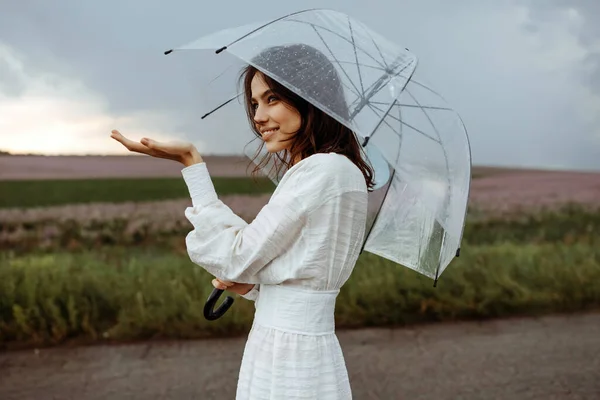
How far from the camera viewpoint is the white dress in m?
1.42

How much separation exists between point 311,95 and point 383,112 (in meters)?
0.17

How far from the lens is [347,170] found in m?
1.45

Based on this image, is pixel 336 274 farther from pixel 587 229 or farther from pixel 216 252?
pixel 587 229

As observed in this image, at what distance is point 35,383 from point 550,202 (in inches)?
123

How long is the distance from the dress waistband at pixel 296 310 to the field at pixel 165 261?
2.18 m

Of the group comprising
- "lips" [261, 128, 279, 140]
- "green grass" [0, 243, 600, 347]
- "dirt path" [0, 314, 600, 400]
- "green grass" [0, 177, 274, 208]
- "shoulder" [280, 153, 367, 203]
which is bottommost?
"dirt path" [0, 314, 600, 400]

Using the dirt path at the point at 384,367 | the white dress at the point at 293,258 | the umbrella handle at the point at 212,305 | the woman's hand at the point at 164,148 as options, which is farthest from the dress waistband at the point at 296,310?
the dirt path at the point at 384,367

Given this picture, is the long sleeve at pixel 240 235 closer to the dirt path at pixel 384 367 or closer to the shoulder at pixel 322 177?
the shoulder at pixel 322 177

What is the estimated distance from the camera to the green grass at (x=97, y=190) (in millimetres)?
4168

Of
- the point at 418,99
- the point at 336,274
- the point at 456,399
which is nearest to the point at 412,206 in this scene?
the point at 418,99

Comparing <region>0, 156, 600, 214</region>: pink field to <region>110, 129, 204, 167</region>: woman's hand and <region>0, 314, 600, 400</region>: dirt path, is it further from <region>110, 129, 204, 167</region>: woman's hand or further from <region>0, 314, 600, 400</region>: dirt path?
<region>110, 129, 204, 167</region>: woman's hand

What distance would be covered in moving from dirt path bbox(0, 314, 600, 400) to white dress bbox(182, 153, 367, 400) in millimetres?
1701

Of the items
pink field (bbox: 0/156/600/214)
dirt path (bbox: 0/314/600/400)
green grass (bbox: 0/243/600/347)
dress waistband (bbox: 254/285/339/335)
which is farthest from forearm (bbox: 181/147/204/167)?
pink field (bbox: 0/156/600/214)

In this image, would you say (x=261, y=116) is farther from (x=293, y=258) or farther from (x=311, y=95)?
(x=293, y=258)
